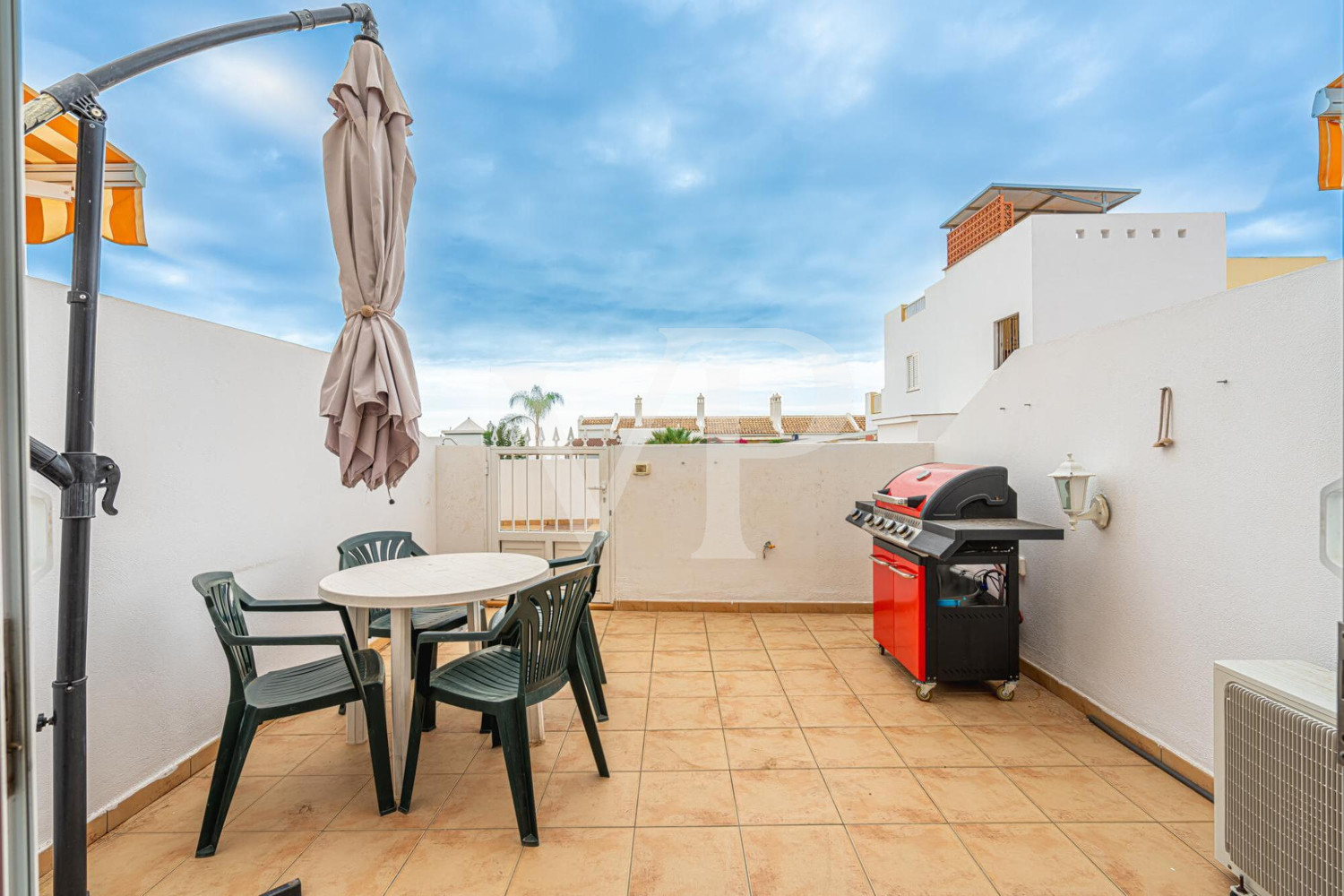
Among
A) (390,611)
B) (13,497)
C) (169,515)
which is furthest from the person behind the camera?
(390,611)

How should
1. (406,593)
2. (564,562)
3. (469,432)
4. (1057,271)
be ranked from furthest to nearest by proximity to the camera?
1. (469,432)
2. (1057,271)
3. (564,562)
4. (406,593)

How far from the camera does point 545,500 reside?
592 centimetres

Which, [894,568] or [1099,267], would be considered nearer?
[894,568]

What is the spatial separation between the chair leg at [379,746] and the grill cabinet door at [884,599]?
3.19 meters

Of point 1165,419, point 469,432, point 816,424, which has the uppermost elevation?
point 816,424

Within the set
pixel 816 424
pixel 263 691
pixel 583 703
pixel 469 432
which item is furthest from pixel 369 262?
pixel 816 424

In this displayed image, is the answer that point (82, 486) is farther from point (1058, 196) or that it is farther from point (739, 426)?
point (739, 426)

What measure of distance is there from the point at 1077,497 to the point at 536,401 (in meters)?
18.0

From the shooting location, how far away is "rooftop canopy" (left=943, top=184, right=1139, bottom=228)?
33.3 ft

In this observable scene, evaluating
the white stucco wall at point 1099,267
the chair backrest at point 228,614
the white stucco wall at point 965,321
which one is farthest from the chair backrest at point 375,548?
the white stucco wall at point 965,321

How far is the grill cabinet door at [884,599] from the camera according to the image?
13.1 ft

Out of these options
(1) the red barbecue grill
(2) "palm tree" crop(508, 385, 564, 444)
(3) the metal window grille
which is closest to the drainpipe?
(1) the red barbecue grill

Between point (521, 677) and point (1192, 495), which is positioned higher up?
point (1192, 495)

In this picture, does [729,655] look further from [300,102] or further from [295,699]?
[300,102]
